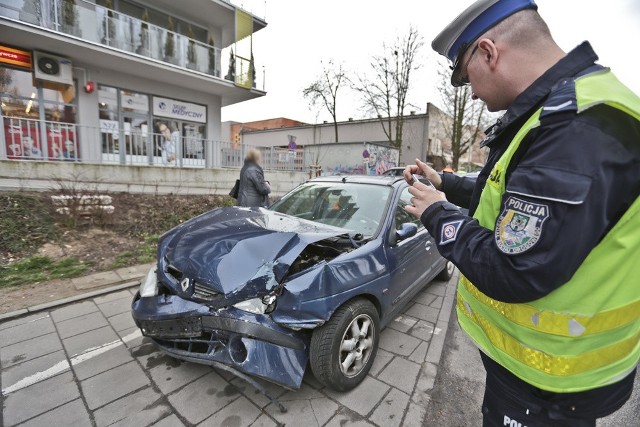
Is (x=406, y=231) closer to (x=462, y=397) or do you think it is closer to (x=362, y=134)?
(x=462, y=397)

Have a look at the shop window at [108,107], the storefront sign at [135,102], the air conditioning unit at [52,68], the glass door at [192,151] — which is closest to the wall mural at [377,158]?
the glass door at [192,151]

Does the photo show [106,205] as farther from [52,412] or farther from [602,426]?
[602,426]

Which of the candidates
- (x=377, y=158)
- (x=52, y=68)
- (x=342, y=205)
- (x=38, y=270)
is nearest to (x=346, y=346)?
(x=342, y=205)

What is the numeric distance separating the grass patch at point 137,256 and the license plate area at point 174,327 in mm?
3038

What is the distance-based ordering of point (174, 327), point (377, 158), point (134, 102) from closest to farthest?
1. point (174, 327)
2. point (134, 102)
3. point (377, 158)

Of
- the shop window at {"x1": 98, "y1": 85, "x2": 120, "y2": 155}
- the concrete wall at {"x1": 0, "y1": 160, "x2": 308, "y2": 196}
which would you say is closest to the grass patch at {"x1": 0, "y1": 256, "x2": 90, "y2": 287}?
the concrete wall at {"x1": 0, "y1": 160, "x2": 308, "y2": 196}

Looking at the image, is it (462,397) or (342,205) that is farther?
(342,205)

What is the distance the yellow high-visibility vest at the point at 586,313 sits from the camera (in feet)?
2.95

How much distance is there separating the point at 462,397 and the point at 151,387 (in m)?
2.36

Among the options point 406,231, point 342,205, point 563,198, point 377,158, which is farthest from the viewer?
point 377,158

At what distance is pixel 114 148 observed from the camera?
29.2 ft

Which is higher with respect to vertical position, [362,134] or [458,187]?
[362,134]

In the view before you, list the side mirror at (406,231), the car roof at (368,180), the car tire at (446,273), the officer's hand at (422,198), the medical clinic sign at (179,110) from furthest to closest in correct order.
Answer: the medical clinic sign at (179,110), the car tire at (446,273), the car roof at (368,180), the side mirror at (406,231), the officer's hand at (422,198)

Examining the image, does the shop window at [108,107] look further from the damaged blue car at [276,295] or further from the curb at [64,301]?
the damaged blue car at [276,295]
